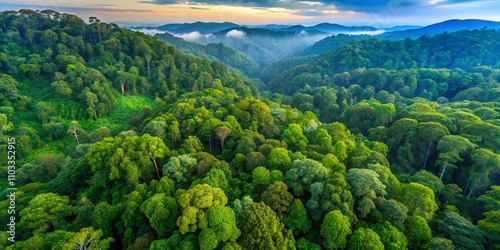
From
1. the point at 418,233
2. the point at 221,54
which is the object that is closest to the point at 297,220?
the point at 418,233

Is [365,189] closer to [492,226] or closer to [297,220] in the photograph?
[297,220]

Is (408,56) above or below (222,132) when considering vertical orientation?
above

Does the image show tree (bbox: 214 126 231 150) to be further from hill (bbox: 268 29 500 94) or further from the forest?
hill (bbox: 268 29 500 94)

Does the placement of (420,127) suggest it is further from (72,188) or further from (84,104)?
(84,104)

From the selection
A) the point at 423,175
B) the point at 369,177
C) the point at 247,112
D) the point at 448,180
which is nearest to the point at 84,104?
the point at 247,112

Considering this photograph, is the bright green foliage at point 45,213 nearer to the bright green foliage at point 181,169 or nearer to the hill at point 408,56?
the bright green foliage at point 181,169

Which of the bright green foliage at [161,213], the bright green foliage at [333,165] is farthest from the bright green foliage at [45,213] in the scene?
the bright green foliage at [333,165]
